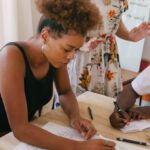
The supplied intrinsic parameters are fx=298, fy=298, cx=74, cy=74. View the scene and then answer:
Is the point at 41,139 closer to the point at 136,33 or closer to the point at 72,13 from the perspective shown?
the point at 72,13

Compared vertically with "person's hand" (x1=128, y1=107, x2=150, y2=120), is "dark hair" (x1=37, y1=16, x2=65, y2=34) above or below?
above

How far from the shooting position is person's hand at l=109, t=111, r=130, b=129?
1.38m

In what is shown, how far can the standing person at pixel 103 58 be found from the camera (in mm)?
1955

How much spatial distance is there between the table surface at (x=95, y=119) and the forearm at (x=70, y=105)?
0.03 meters

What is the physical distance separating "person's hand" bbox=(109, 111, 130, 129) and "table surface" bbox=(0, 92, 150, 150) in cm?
2

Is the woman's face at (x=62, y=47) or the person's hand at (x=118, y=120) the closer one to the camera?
the woman's face at (x=62, y=47)

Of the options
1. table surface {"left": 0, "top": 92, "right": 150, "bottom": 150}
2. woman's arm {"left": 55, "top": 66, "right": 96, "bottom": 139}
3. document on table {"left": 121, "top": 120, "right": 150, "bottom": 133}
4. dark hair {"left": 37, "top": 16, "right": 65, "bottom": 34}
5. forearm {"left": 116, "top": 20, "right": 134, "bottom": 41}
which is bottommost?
document on table {"left": 121, "top": 120, "right": 150, "bottom": 133}

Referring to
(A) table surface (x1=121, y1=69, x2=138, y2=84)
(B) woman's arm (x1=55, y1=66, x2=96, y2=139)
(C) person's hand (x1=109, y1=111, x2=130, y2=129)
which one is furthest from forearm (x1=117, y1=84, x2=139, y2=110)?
(A) table surface (x1=121, y1=69, x2=138, y2=84)

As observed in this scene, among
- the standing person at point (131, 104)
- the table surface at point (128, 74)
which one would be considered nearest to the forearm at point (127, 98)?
the standing person at point (131, 104)

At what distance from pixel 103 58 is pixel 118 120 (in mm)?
720

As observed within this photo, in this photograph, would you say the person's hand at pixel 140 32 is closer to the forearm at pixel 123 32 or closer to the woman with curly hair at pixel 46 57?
the forearm at pixel 123 32

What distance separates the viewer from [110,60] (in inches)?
80.4

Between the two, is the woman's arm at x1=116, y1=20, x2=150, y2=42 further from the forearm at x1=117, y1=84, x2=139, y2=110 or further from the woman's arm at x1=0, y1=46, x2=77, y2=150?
the woman's arm at x1=0, y1=46, x2=77, y2=150

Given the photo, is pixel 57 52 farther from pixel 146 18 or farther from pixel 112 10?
pixel 146 18
